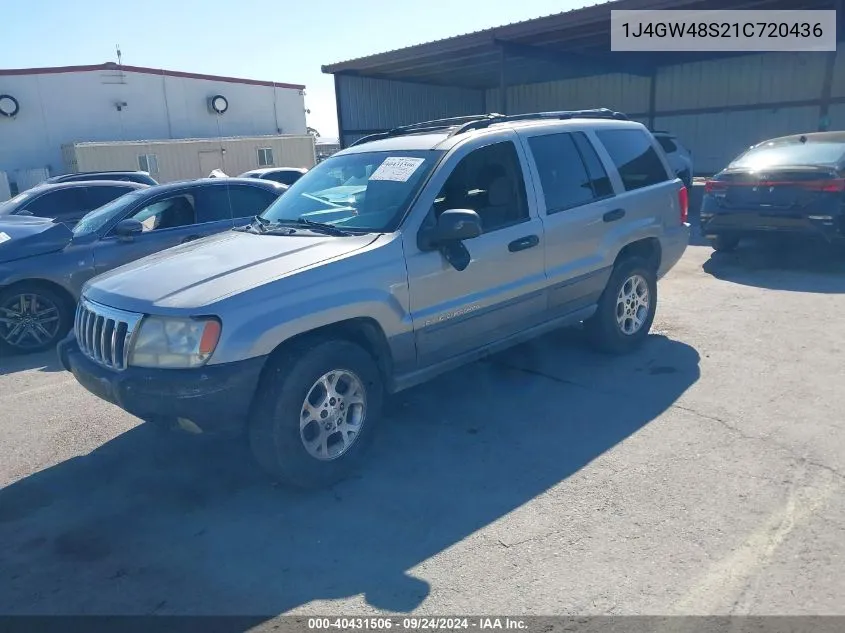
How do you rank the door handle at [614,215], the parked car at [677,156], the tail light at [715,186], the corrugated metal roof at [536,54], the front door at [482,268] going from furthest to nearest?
the parked car at [677,156]
the corrugated metal roof at [536,54]
the tail light at [715,186]
the door handle at [614,215]
the front door at [482,268]

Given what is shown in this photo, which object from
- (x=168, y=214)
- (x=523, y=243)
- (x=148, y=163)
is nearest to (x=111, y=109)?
(x=148, y=163)

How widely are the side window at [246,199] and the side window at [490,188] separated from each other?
3697 millimetres

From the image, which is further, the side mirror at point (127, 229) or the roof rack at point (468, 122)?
the side mirror at point (127, 229)

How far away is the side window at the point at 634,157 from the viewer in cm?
545

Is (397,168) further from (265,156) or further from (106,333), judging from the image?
(265,156)

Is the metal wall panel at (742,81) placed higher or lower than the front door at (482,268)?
higher

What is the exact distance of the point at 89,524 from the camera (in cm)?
345

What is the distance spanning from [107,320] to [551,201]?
3.07 meters

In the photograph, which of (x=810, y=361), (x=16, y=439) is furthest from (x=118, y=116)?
(x=810, y=361)

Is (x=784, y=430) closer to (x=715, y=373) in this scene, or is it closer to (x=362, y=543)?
(x=715, y=373)

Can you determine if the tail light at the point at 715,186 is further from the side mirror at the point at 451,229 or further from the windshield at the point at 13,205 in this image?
the windshield at the point at 13,205

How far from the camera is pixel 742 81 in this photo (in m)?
20.1

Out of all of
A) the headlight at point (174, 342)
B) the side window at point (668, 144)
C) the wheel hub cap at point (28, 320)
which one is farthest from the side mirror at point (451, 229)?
the side window at point (668, 144)

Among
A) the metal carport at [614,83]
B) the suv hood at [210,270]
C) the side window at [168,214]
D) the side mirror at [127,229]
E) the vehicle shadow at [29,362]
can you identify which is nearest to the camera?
the suv hood at [210,270]
